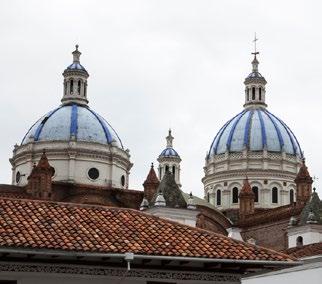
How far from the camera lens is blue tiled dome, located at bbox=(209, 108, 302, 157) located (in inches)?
2709

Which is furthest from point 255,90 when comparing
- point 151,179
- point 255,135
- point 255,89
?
point 151,179

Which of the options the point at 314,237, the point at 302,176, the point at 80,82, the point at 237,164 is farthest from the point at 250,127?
the point at 314,237

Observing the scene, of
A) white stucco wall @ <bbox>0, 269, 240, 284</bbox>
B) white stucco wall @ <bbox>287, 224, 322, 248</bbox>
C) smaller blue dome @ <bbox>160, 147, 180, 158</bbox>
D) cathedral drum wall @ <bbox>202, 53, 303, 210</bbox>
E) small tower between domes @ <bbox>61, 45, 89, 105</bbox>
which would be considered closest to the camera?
white stucco wall @ <bbox>0, 269, 240, 284</bbox>

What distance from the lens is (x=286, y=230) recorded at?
5241 cm

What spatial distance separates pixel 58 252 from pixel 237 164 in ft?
172

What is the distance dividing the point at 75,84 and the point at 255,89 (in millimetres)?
19451

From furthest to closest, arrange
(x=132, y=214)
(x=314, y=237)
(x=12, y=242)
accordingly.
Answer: (x=314, y=237) < (x=132, y=214) < (x=12, y=242)

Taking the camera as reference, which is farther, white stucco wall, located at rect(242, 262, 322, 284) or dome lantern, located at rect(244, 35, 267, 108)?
dome lantern, located at rect(244, 35, 267, 108)

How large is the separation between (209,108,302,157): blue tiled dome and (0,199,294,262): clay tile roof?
48.9m

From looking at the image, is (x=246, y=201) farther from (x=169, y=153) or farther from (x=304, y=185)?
(x=169, y=153)

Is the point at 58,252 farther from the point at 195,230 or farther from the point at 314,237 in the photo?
the point at 314,237

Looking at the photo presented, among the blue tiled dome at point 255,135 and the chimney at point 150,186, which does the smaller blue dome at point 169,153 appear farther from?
the chimney at point 150,186

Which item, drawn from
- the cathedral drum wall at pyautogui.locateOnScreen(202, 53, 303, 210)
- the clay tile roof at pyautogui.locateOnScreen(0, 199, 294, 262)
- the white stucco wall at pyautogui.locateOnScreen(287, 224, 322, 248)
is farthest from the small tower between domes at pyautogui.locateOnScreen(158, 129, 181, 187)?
the clay tile roof at pyautogui.locateOnScreen(0, 199, 294, 262)

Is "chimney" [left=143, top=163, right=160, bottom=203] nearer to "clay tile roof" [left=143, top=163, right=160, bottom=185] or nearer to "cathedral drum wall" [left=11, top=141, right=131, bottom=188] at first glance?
"clay tile roof" [left=143, top=163, right=160, bottom=185]
